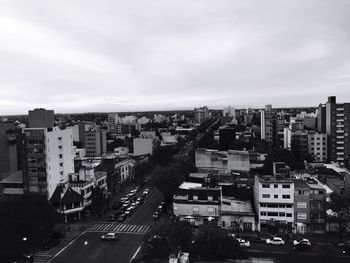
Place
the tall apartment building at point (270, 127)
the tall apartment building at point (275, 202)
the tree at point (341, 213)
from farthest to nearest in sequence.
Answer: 1. the tall apartment building at point (270, 127)
2. the tall apartment building at point (275, 202)
3. the tree at point (341, 213)

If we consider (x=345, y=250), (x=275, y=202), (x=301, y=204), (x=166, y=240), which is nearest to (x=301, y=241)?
(x=345, y=250)

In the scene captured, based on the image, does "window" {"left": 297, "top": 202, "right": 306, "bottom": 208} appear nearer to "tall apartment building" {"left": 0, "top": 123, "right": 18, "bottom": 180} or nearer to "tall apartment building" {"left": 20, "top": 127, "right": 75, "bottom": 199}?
"tall apartment building" {"left": 20, "top": 127, "right": 75, "bottom": 199}

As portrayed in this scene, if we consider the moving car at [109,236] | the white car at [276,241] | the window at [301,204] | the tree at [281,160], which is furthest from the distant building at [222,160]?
the moving car at [109,236]

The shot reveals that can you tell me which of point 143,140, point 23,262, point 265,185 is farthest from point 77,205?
point 143,140

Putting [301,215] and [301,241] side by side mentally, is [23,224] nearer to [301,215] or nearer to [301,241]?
[301,241]

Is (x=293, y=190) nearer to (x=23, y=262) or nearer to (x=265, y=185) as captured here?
(x=265, y=185)

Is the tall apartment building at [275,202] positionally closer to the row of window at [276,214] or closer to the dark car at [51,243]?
the row of window at [276,214]

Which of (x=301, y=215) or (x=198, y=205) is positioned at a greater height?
(x=198, y=205)
